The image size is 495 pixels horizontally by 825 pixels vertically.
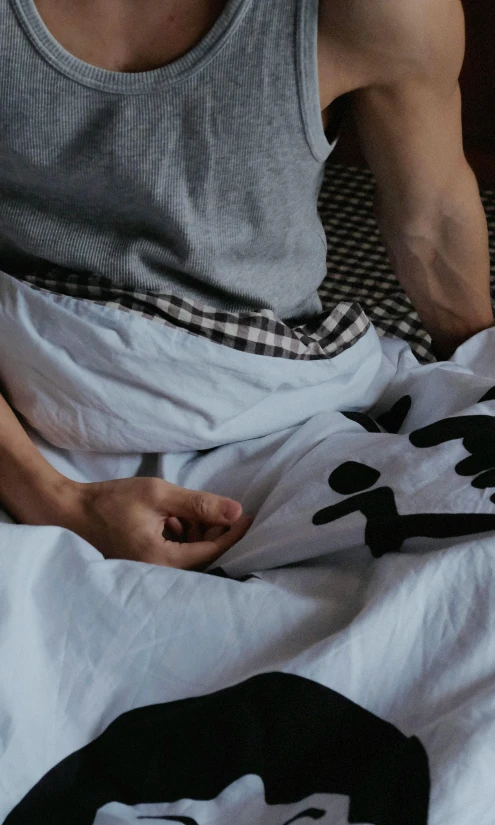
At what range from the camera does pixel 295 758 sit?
474 mm

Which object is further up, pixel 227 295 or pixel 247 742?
pixel 227 295

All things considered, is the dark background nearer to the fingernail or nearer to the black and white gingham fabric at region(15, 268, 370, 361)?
the black and white gingham fabric at region(15, 268, 370, 361)

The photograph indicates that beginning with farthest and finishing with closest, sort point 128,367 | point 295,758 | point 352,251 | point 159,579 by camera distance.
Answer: point 352,251 < point 128,367 < point 159,579 < point 295,758

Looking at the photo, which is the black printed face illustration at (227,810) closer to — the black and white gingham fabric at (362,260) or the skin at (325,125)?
the skin at (325,125)

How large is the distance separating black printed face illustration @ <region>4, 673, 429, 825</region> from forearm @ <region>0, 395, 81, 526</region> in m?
0.25

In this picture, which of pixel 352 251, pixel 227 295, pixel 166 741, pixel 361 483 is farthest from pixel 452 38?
pixel 166 741

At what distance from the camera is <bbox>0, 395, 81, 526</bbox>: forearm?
0.71 metres

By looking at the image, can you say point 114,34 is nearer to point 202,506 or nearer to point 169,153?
point 169,153

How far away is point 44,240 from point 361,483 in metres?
0.36

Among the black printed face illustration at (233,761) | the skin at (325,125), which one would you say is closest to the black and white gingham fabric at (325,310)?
the skin at (325,125)

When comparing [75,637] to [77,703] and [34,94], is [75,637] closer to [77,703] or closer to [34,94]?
[77,703]

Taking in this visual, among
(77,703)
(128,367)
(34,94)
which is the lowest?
(77,703)

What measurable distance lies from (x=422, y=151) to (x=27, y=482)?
0.49 metres

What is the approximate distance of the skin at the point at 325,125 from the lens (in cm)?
65
